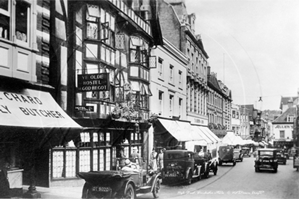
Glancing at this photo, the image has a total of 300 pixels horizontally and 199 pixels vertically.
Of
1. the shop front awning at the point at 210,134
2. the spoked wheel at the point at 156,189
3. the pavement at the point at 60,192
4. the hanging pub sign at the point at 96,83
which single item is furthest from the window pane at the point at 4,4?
the shop front awning at the point at 210,134

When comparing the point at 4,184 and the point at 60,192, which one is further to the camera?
the point at 60,192

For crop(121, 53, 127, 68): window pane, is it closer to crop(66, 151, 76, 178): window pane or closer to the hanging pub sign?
the hanging pub sign

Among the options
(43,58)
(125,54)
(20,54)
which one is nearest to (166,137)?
(125,54)

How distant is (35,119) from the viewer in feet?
23.5

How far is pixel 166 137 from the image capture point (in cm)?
1335

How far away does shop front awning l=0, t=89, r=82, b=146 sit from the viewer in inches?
266

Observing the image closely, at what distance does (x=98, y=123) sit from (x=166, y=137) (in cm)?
471

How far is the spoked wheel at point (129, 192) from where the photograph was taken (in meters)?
7.47

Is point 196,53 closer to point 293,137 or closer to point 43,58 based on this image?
point 293,137

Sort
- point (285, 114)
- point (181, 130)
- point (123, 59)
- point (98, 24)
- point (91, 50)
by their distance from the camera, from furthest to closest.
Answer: point (181, 130) < point (123, 59) < point (98, 24) < point (91, 50) < point (285, 114)

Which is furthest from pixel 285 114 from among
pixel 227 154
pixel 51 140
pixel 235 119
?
pixel 51 140

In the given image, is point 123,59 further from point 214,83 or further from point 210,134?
point 210,134

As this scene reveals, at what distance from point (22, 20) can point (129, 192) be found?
14.9ft

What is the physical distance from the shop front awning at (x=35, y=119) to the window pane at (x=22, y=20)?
125cm
